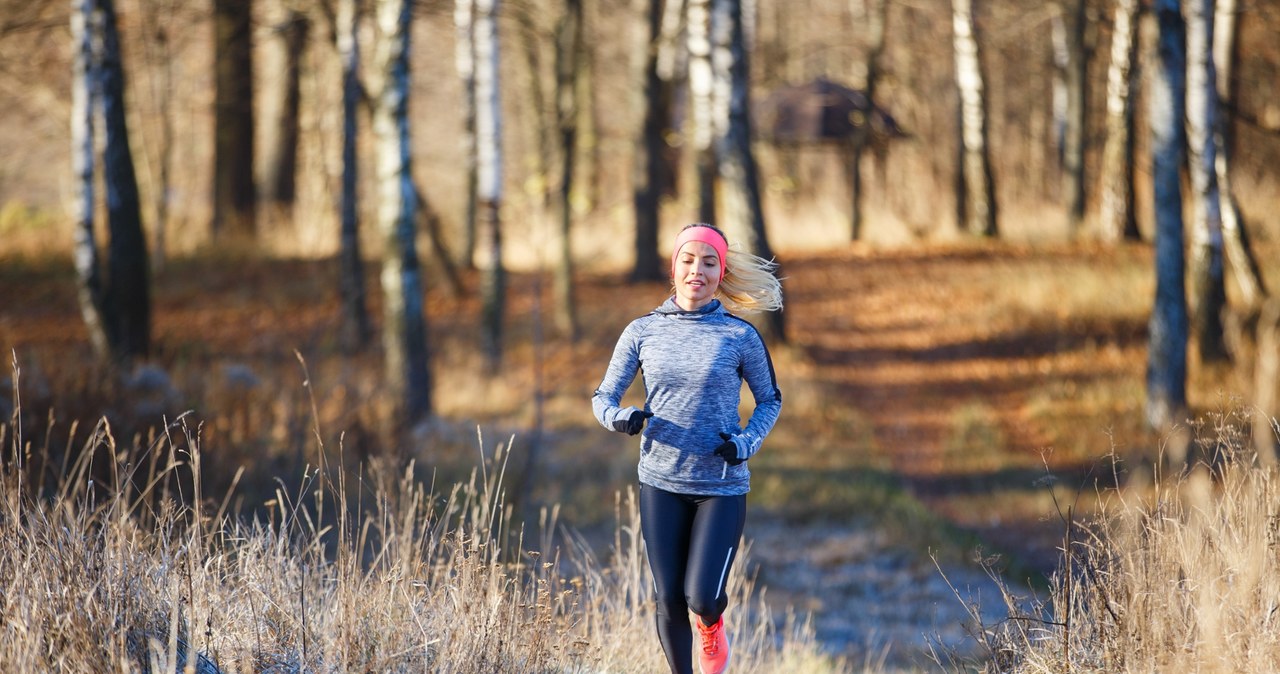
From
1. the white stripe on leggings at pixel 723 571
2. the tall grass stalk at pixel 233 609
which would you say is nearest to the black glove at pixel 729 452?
the white stripe on leggings at pixel 723 571

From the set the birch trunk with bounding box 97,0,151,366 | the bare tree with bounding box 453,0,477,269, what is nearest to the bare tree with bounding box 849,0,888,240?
the bare tree with bounding box 453,0,477,269

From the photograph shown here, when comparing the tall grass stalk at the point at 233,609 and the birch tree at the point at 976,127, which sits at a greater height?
the birch tree at the point at 976,127

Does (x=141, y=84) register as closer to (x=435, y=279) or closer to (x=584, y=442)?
(x=435, y=279)

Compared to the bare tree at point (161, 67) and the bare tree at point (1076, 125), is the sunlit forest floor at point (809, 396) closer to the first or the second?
the bare tree at point (161, 67)

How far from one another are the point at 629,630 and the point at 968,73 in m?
20.1

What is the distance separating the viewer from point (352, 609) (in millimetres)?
3904

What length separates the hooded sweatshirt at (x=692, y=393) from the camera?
4.18 meters

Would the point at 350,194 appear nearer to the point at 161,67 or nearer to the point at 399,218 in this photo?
the point at 399,218

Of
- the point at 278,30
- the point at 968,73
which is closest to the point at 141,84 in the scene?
the point at 278,30

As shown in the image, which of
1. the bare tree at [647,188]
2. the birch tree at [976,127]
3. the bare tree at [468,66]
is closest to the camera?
the bare tree at [468,66]

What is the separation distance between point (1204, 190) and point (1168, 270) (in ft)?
5.35

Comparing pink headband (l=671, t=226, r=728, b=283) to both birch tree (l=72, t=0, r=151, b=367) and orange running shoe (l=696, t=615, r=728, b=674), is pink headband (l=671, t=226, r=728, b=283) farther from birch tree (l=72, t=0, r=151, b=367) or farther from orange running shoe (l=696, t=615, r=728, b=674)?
birch tree (l=72, t=0, r=151, b=367)

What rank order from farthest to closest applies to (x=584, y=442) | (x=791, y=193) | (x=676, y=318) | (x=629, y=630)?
1. (x=791, y=193)
2. (x=584, y=442)
3. (x=629, y=630)
4. (x=676, y=318)

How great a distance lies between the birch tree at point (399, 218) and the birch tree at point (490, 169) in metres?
2.58
